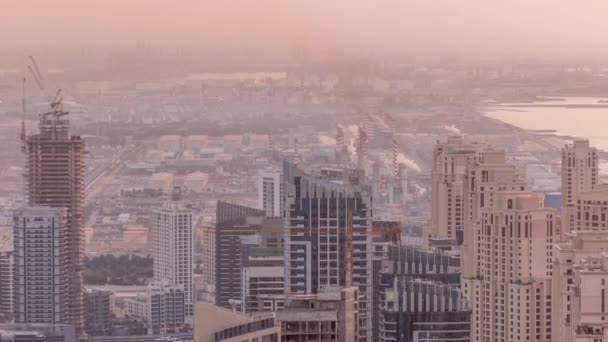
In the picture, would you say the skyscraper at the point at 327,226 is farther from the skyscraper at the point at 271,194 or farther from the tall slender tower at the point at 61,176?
the tall slender tower at the point at 61,176

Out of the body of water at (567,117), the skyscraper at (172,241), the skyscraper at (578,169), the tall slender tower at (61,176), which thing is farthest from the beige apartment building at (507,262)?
the tall slender tower at (61,176)

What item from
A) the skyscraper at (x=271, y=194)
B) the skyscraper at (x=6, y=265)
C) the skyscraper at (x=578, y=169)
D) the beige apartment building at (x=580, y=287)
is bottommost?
the skyscraper at (x=6, y=265)

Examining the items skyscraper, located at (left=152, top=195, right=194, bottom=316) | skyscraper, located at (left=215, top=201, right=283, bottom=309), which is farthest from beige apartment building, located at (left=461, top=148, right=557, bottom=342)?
skyscraper, located at (left=152, top=195, right=194, bottom=316)

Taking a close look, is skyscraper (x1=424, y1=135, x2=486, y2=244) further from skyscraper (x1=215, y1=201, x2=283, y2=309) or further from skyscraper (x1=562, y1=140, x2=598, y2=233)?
skyscraper (x1=215, y1=201, x2=283, y2=309)

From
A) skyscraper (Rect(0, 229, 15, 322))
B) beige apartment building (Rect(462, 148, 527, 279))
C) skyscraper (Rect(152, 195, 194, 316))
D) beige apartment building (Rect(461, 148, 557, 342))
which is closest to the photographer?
beige apartment building (Rect(461, 148, 557, 342))

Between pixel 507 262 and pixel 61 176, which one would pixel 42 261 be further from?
pixel 507 262

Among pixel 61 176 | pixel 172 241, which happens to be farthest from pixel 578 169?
pixel 61 176
